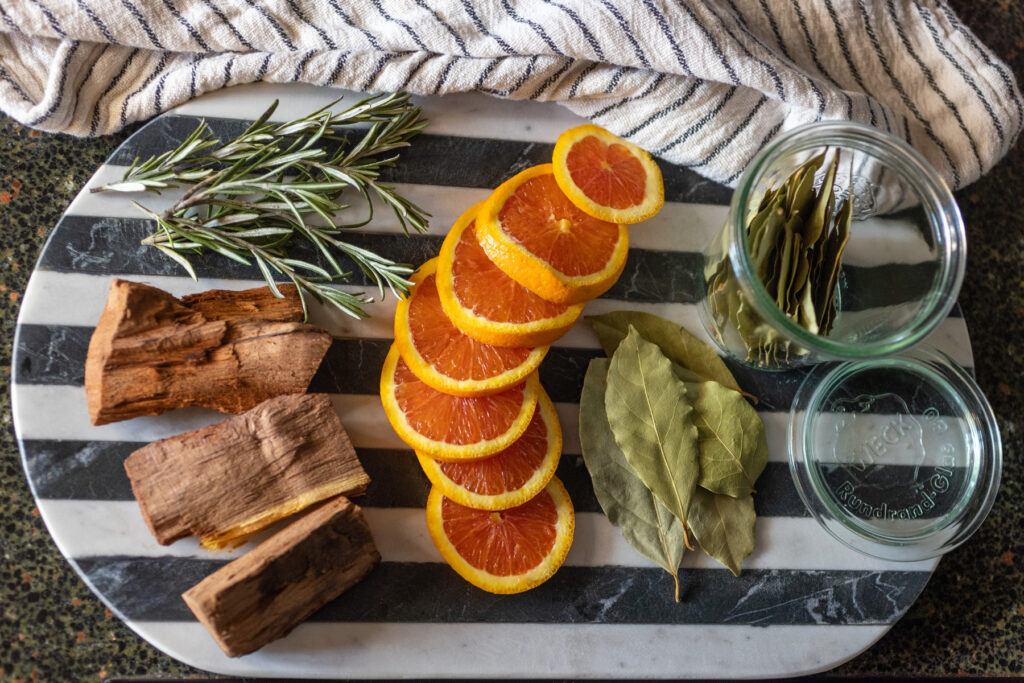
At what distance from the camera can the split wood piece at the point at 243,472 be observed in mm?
1087

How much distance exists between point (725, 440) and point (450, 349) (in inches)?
19.3

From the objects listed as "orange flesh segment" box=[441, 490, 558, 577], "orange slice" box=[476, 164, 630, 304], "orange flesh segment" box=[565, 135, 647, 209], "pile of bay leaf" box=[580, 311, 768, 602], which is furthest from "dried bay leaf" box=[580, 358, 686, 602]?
"orange flesh segment" box=[565, 135, 647, 209]

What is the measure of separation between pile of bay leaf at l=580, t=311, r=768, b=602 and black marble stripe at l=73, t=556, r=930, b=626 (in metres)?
0.05

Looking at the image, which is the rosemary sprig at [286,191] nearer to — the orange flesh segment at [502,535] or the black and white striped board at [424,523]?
the black and white striped board at [424,523]

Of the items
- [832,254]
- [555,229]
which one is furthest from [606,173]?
[832,254]

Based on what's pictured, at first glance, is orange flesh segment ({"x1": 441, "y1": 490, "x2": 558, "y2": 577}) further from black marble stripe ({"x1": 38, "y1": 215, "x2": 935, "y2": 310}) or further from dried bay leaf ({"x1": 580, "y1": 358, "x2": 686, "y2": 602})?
black marble stripe ({"x1": 38, "y1": 215, "x2": 935, "y2": 310})

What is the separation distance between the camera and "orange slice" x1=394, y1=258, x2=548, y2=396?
112 cm

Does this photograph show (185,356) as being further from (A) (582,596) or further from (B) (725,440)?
(B) (725,440)

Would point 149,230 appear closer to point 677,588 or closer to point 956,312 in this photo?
point 677,588

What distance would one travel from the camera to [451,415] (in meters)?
1.14

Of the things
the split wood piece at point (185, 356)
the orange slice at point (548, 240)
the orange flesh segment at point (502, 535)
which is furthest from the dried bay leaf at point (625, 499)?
the split wood piece at point (185, 356)

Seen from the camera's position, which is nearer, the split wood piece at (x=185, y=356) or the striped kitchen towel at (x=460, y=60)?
the split wood piece at (x=185, y=356)

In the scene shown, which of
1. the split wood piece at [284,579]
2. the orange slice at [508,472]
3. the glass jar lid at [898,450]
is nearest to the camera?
the split wood piece at [284,579]

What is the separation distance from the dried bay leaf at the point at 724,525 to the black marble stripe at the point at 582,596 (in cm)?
5
